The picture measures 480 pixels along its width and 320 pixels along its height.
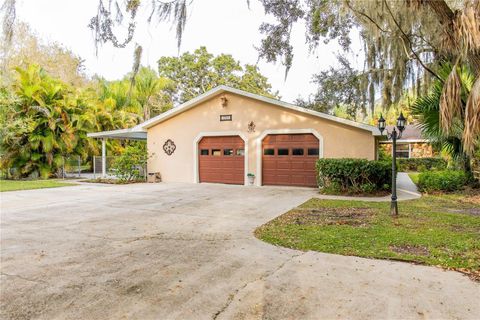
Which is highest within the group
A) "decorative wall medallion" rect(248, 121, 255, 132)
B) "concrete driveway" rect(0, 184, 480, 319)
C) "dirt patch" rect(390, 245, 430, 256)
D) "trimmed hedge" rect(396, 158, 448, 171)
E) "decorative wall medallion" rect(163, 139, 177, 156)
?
"decorative wall medallion" rect(248, 121, 255, 132)

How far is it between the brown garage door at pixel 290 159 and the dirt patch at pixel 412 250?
757 centimetres

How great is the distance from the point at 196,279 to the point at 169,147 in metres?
11.7

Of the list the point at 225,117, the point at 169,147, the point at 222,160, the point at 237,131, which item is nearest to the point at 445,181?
the point at 237,131

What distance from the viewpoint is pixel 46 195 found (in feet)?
33.3

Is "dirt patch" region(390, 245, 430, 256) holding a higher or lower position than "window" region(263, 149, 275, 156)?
lower

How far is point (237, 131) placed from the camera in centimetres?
1326

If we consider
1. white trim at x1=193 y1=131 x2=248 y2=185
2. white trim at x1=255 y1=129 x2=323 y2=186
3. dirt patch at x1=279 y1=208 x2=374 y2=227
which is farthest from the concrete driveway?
white trim at x1=193 y1=131 x2=248 y2=185

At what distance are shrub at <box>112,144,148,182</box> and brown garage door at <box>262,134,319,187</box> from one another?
5819mm

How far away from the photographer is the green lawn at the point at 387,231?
13.6 ft

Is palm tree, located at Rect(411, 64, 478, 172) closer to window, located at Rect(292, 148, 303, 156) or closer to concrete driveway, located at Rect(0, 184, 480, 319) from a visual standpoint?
window, located at Rect(292, 148, 303, 156)

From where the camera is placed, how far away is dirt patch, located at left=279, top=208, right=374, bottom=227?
20.0ft

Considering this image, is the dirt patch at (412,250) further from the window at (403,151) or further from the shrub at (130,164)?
the window at (403,151)

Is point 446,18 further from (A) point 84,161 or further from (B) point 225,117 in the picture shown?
(A) point 84,161

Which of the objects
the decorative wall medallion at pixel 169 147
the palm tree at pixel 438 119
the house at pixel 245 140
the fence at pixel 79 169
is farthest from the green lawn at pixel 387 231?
the fence at pixel 79 169
